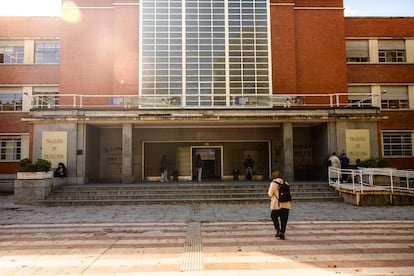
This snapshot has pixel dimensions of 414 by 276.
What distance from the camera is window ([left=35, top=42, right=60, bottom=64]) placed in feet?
79.5

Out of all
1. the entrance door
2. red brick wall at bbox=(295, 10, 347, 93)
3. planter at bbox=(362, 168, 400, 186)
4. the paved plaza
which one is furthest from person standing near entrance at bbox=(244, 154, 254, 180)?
the paved plaza

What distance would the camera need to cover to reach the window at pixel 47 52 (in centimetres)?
2423

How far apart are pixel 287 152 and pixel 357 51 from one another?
12195 millimetres

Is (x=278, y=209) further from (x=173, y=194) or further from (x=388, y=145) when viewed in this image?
(x=388, y=145)

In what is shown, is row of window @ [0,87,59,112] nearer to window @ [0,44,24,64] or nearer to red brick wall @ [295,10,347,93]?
window @ [0,44,24,64]

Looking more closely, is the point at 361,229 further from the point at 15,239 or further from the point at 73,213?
the point at 73,213

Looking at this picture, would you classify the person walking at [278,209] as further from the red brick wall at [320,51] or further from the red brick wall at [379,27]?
the red brick wall at [379,27]

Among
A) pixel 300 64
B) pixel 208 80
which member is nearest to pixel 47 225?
pixel 208 80

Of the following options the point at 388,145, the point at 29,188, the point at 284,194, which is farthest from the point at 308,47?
the point at 29,188

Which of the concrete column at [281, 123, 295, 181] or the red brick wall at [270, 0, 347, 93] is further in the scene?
the red brick wall at [270, 0, 347, 93]

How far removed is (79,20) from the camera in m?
Result: 22.0

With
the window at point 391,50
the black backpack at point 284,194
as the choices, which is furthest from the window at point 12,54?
the window at point 391,50

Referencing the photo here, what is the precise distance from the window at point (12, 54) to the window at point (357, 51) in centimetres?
2495

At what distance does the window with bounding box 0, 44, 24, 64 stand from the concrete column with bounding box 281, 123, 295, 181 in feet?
66.5
